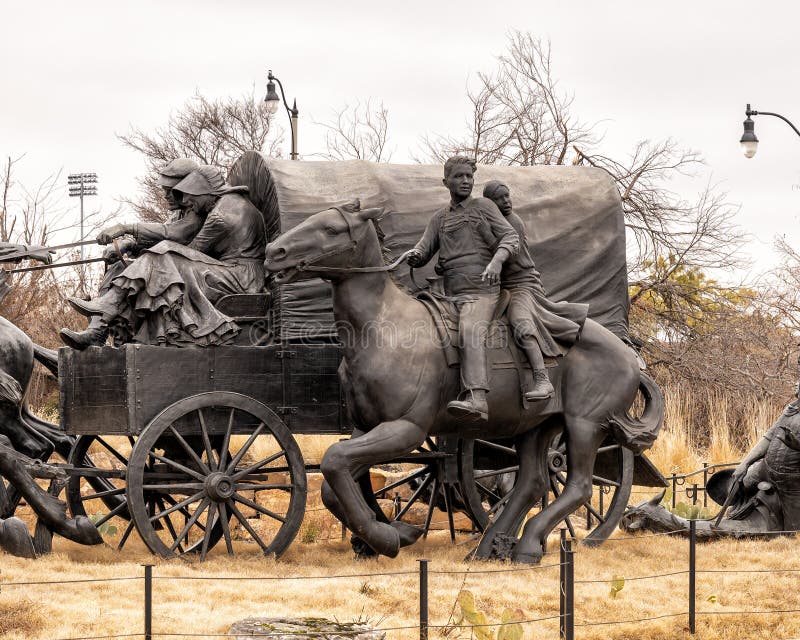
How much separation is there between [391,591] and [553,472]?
344 cm

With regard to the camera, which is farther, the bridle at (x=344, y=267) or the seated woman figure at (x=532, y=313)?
the seated woman figure at (x=532, y=313)

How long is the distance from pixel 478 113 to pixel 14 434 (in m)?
15.7

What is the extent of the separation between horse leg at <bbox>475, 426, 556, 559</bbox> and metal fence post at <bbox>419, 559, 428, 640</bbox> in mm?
2724

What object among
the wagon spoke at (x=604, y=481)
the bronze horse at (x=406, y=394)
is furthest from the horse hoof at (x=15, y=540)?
the wagon spoke at (x=604, y=481)

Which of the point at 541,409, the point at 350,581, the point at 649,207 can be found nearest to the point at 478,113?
the point at 649,207

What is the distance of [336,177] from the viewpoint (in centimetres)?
1150

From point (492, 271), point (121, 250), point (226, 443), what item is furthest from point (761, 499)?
point (121, 250)

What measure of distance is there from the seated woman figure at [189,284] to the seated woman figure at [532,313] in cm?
214

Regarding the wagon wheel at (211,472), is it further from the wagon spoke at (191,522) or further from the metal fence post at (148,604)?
the metal fence post at (148,604)

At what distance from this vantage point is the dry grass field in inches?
317

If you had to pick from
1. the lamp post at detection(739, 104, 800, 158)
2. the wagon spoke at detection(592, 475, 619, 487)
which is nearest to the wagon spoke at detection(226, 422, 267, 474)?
the wagon spoke at detection(592, 475, 619, 487)

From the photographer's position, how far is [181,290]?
10398mm

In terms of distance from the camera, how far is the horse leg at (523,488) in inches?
412

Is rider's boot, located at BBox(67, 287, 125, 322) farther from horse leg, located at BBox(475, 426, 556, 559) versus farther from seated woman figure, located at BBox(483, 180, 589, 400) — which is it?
horse leg, located at BBox(475, 426, 556, 559)
